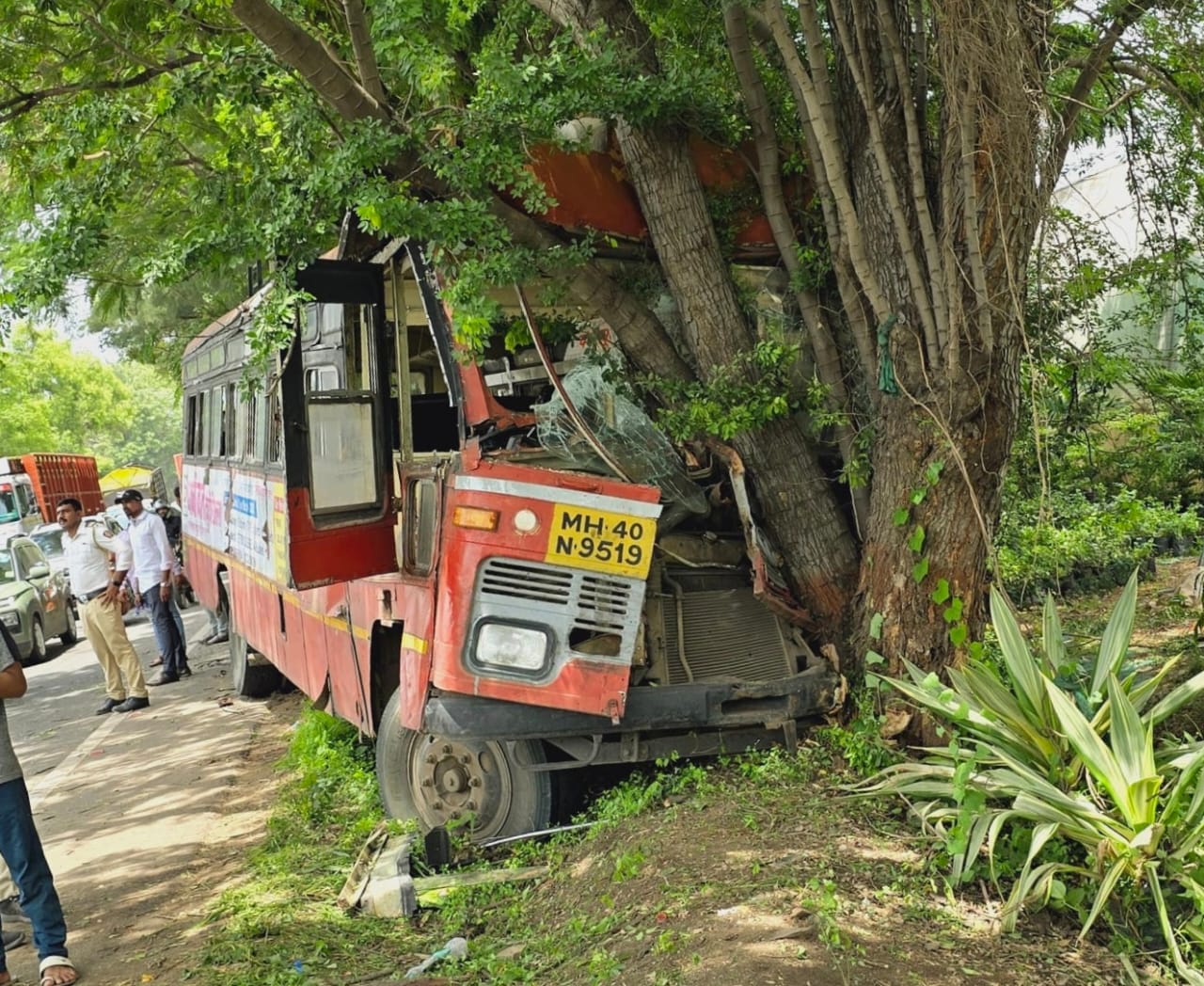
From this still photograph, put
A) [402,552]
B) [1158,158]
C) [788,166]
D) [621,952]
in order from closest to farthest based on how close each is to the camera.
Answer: [621,952], [402,552], [788,166], [1158,158]

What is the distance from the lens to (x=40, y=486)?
2481cm

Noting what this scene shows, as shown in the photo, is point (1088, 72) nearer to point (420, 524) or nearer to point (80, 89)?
point (420, 524)

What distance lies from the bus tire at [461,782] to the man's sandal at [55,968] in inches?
64.0

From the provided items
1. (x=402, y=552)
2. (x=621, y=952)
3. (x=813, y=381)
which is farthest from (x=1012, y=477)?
(x=621, y=952)

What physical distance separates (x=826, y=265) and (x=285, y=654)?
484cm

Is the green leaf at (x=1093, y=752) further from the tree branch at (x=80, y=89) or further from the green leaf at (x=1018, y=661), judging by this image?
the tree branch at (x=80, y=89)

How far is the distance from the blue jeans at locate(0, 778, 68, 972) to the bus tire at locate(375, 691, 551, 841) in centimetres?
164

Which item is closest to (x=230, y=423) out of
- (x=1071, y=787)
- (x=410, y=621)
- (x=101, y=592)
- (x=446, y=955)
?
(x=101, y=592)

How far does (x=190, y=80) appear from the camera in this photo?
5.58 m

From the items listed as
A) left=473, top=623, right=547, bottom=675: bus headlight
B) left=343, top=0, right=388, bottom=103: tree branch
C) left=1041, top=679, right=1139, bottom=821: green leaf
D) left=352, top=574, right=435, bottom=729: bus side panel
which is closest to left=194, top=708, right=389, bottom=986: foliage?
left=352, top=574, right=435, bottom=729: bus side panel

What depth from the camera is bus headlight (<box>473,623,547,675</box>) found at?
490 centimetres

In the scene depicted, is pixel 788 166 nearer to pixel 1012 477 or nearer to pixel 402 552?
pixel 1012 477

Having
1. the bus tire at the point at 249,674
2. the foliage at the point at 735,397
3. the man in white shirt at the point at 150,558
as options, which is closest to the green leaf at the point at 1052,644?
the foliage at the point at 735,397

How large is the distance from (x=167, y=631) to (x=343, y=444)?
6.44 meters
